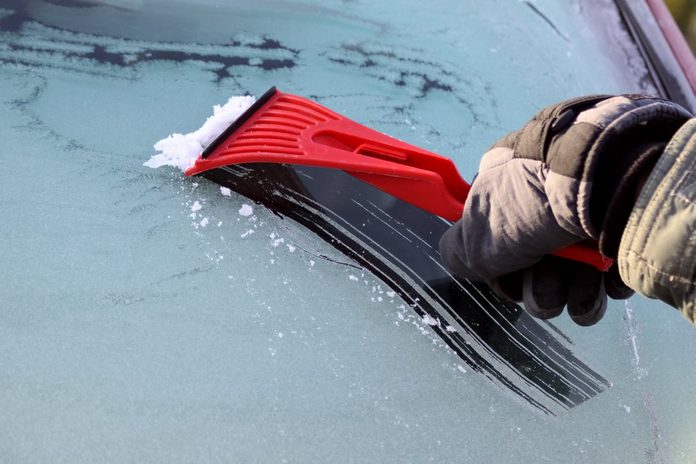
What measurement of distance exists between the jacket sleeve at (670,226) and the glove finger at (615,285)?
29 centimetres

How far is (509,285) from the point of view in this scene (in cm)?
131

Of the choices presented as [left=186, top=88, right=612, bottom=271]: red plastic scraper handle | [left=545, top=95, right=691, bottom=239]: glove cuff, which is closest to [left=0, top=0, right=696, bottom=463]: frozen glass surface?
[left=186, top=88, right=612, bottom=271]: red plastic scraper handle

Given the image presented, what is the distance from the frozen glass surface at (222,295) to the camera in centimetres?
115

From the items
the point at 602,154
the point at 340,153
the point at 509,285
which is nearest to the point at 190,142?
the point at 340,153

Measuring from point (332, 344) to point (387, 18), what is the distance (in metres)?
1.07

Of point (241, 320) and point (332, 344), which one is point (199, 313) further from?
point (332, 344)

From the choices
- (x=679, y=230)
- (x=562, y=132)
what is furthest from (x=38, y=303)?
(x=679, y=230)

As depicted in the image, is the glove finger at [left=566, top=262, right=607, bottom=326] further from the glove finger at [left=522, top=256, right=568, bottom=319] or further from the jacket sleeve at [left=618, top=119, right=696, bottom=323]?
the jacket sleeve at [left=618, top=119, right=696, bottom=323]

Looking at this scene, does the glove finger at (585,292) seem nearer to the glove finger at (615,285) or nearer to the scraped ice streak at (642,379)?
the glove finger at (615,285)

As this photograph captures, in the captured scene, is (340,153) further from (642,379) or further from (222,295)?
(642,379)

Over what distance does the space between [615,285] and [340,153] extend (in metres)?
0.62

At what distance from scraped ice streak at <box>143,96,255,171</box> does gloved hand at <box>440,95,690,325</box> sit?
594mm

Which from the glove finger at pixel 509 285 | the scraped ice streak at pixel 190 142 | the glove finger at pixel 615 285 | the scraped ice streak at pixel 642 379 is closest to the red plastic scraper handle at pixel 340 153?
the scraped ice streak at pixel 190 142

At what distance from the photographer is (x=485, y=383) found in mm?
1311
